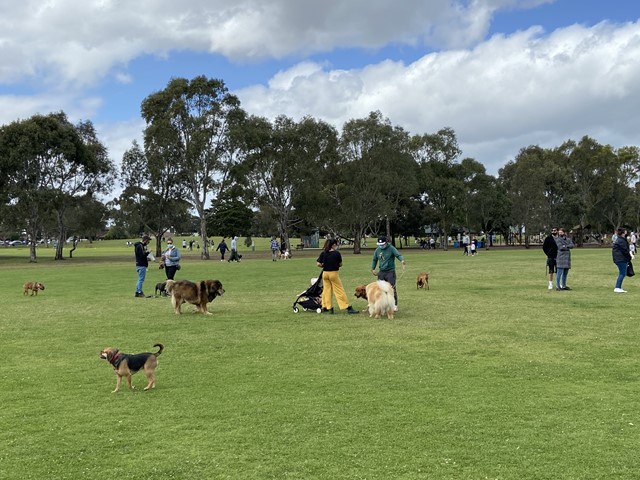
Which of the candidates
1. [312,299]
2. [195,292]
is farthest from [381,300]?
[195,292]

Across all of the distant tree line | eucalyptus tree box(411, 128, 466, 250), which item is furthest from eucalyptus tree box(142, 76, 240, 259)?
eucalyptus tree box(411, 128, 466, 250)

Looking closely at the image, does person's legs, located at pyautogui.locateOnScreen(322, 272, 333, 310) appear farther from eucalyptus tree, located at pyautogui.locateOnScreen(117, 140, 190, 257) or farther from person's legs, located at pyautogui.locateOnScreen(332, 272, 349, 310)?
eucalyptus tree, located at pyautogui.locateOnScreen(117, 140, 190, 257)

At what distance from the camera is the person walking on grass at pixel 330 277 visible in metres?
14.1

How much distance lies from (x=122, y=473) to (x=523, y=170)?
7426 centimetres

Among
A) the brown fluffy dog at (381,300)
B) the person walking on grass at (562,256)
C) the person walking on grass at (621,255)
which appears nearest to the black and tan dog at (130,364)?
the brown fluffy dog at (381,300)

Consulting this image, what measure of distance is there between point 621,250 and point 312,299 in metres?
10.6

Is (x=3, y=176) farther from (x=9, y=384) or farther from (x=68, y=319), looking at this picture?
(x=9, y=384)

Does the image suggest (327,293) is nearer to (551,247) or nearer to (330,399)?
(330,399)

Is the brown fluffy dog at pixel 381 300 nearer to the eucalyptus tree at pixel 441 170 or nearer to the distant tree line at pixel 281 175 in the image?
the distant tree line at pixel 281 175

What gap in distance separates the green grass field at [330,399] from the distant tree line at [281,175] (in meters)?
42.8

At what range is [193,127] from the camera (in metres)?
53.2

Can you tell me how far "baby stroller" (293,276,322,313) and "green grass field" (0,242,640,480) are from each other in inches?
40.5

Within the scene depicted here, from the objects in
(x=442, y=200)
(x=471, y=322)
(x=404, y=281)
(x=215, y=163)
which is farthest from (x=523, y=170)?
(x=471, y=322)

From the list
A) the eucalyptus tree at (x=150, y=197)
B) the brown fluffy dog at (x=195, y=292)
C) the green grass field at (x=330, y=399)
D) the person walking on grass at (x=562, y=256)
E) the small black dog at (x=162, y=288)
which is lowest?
the green grass field at (x=330, y=399)
